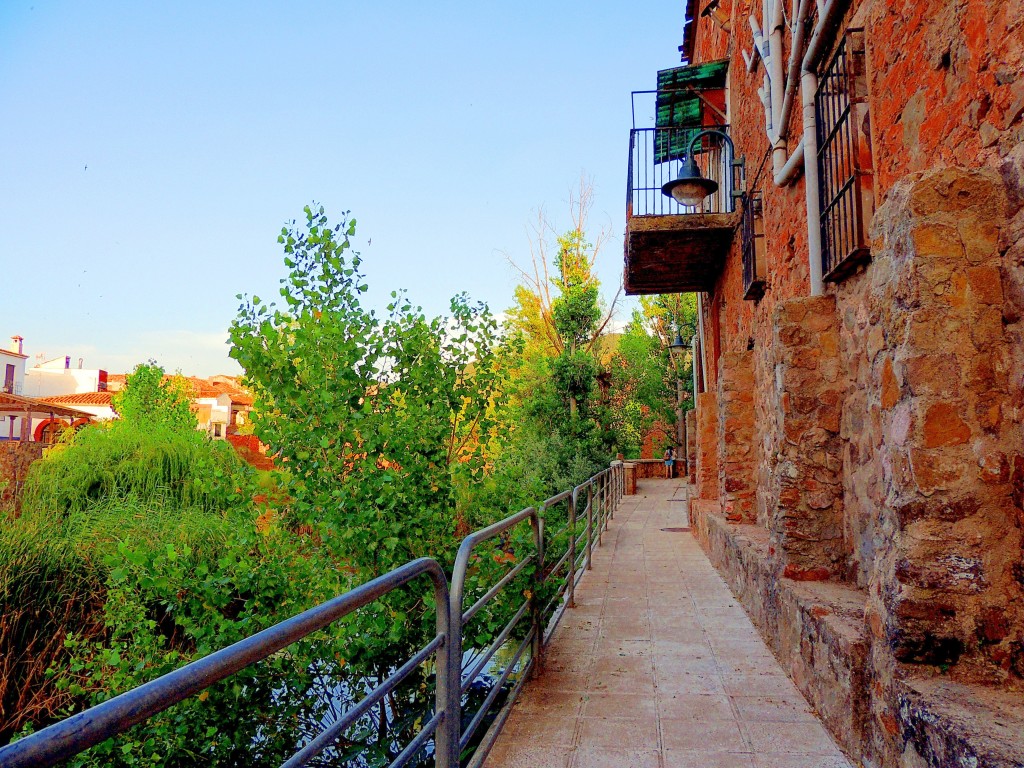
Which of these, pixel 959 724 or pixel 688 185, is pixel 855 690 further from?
pixel 688 185

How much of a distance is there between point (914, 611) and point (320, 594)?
3.11 m

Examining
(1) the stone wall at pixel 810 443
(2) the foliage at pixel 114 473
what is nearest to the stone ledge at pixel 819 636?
(1) the stone wall at pixel 810 443

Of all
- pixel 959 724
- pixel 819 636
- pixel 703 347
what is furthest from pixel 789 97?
pixel 703 347

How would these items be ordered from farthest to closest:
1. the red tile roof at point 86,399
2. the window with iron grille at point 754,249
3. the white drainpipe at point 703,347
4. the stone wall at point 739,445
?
the red tile roof at point 86,399 → the white drainpipe at point 703,347 → the stone wall at point 739,445 → the window with iron grille at point 754,249

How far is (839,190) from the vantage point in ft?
13.1

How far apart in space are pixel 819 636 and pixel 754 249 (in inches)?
167

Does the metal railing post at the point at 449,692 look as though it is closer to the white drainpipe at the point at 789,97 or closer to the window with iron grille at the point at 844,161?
the window with iron grille at the point at 844,161

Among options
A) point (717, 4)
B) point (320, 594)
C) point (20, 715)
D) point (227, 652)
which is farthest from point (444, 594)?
point (717, 4)

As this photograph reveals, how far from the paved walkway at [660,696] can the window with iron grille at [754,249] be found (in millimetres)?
2827

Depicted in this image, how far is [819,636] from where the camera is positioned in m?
3.30

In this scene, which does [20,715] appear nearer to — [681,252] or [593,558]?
[593,558]

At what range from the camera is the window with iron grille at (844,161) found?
3.63 m

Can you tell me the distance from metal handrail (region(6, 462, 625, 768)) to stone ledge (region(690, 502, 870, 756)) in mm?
1412

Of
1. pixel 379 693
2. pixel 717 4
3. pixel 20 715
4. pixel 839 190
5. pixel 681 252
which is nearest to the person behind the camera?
pixel 379 693
